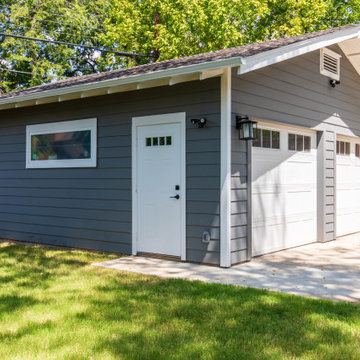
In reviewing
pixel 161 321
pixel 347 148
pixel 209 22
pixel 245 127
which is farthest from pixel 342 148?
pixel 209 22

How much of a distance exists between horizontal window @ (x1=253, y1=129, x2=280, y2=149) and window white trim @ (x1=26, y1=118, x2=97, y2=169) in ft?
8.59

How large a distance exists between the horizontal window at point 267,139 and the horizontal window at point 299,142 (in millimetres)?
446

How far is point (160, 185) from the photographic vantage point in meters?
6.43

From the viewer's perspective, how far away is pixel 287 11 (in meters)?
20.2

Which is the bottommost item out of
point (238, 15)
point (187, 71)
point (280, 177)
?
point (280, 177)

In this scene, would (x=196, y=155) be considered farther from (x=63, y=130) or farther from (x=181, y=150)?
(x=63, y=130)

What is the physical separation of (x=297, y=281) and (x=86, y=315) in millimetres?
2496

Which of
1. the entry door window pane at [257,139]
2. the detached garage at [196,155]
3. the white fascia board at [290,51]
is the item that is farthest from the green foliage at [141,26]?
the entry door window pane at [257,139]

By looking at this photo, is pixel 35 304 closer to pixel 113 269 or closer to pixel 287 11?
pixel 113 269

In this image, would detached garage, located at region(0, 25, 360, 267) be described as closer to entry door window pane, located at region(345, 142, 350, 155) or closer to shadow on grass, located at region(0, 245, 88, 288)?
entry door window pane, located at region(345, 142, 350, 155)

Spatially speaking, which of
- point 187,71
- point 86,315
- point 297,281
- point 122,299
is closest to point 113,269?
point 122,299

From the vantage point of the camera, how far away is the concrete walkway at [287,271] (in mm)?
4738

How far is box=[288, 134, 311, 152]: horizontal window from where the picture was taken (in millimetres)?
7373

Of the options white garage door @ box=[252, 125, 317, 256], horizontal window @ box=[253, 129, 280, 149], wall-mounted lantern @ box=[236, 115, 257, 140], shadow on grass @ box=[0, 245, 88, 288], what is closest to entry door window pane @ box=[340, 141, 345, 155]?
white garage door @ box=[252, 125, 317, 256]
